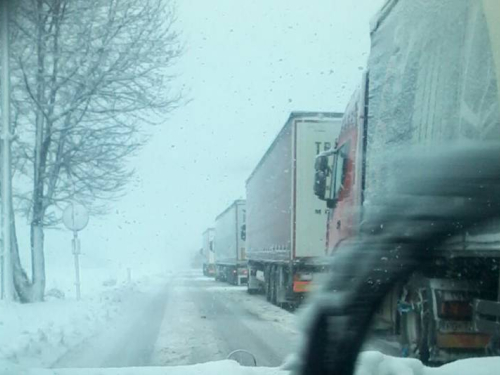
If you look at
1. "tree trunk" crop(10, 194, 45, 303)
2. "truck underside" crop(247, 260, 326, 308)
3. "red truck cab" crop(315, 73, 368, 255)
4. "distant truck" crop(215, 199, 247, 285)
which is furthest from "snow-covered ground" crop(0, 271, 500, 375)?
"distant truck" crop(215, 199, 247, 285)

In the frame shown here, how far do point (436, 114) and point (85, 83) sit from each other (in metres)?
6.87

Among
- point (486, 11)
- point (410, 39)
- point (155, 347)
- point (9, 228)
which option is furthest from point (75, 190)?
point (486, 11)

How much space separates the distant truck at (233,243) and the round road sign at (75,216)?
1614 centimetres

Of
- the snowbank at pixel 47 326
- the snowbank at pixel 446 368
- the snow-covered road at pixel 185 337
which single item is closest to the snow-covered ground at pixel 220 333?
the snow-covered road at pixel 185 337

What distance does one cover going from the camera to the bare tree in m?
11.1

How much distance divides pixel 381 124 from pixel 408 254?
20.0ft

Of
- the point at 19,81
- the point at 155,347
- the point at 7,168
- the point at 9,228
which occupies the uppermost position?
the point at 19,81

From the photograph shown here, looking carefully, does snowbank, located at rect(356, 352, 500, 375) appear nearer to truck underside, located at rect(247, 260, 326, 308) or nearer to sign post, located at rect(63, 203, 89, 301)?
truck underside, located at rect(247, 260, 326, 308)

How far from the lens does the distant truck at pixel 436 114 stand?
17.1ft

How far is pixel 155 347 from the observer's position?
31.4 feet

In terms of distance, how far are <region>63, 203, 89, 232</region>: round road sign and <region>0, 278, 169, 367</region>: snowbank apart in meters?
1.50

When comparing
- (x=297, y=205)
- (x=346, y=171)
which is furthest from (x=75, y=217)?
(x=346, y=171)

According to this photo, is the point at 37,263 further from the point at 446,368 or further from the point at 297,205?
the point at 446,368

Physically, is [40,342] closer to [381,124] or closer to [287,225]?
[381,124]
